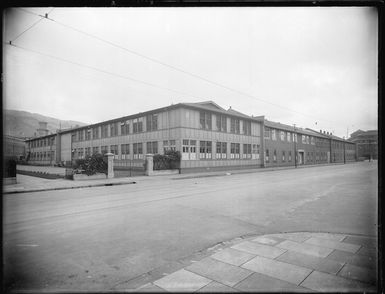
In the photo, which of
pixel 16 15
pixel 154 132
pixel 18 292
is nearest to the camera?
pixel 16 15

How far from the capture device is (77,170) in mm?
20406

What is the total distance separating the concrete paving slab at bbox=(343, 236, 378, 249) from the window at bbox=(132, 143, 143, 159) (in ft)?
98.2

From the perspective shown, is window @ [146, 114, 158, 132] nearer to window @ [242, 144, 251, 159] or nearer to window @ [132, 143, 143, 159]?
window @ [132, 143, 143, 159]

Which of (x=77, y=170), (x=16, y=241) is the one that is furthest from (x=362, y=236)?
(x=77, y=170)

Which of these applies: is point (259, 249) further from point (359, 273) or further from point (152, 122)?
point (152, 122)

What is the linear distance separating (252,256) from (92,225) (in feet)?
13.4

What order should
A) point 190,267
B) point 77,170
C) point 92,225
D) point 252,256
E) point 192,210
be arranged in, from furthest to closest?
point 77,170 < point 192,210 < point 92,225 < point 252,256 < point 190,267

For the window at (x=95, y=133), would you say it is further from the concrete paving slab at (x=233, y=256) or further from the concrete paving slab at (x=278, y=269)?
the concrete paving slab at (x=278, y=269)

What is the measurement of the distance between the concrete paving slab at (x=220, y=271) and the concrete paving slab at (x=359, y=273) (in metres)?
1.38

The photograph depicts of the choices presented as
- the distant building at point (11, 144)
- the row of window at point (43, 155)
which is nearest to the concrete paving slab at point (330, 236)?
the distant building at point (11, 144)

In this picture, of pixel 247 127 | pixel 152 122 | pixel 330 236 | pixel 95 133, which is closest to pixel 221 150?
pixel 247 127

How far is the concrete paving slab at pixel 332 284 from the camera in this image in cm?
301

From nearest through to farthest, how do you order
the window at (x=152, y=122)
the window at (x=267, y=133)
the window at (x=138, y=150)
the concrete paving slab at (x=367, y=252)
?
the concrete paving slab at (x=367, y=252) < the window at (x=152, y=122) < the window at (x=138, y=150) < the window at (x=267, y=133)

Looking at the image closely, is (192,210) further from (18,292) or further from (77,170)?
(77,170)
